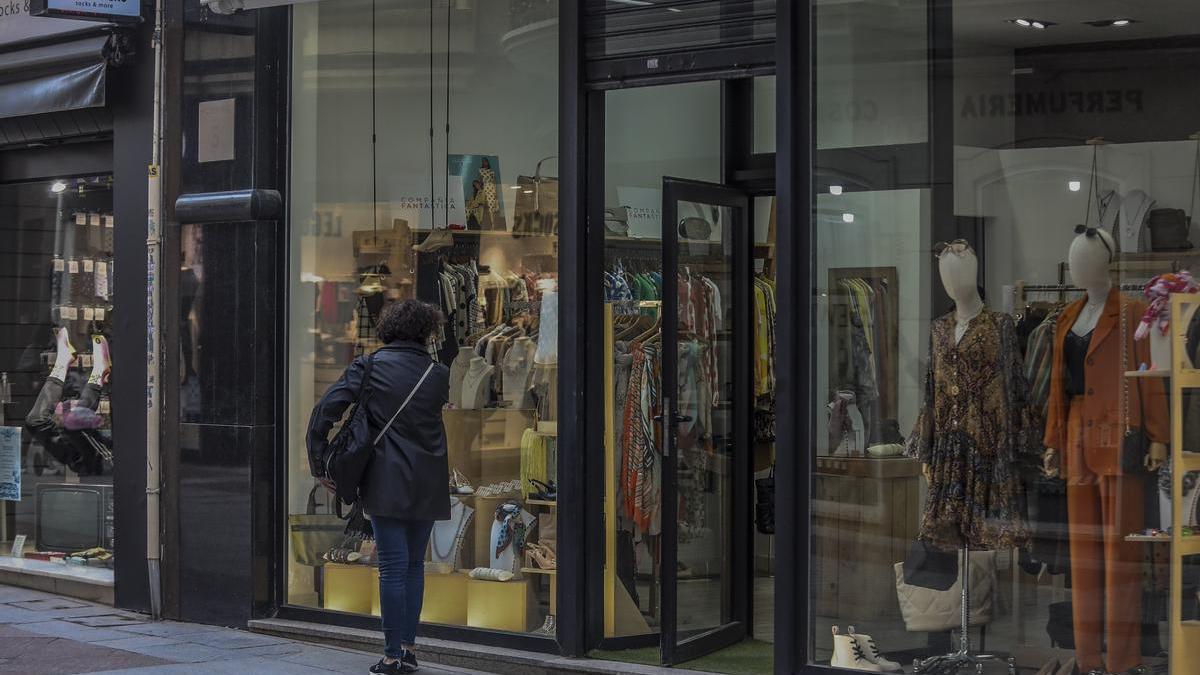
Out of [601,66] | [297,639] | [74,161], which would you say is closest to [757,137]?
[601,66]

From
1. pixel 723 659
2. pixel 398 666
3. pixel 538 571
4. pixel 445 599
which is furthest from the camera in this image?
pixel 445 599

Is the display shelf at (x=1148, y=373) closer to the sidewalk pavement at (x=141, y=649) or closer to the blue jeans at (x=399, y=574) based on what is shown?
the blue jeans at (x=399, y=574)

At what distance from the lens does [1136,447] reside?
621 centimetres

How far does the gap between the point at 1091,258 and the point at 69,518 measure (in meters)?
6.62

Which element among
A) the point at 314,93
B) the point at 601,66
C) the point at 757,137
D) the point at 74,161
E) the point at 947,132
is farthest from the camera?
the point at 74,161

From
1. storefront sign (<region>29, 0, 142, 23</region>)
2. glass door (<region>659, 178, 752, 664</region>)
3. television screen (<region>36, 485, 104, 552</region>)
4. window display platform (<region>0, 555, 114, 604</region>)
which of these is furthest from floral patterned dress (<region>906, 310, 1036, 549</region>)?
television screen (<region>36, 485, 104, 552</region>)

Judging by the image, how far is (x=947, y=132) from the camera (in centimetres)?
693

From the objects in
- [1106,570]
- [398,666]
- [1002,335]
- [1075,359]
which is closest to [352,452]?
[398,666]

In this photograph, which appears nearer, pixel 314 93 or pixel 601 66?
pixel 601 66

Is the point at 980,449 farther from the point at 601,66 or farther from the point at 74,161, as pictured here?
the point at 74,161

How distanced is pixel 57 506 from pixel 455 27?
4.13 m

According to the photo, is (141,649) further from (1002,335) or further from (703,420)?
(1002,335)

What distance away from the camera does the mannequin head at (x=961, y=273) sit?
6.66 metres

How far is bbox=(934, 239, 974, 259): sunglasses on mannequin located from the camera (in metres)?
6.71
